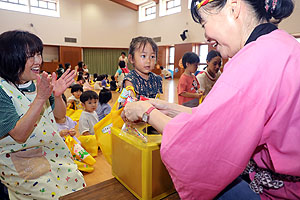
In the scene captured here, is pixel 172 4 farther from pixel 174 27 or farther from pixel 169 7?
pixel 174 27

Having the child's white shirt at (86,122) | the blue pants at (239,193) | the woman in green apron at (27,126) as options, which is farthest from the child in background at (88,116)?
the blue pants at (239,193)

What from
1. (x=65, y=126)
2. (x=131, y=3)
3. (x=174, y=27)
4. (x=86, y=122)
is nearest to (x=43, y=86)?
(x=65, y=126)

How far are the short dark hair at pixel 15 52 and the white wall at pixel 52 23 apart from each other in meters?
12.9

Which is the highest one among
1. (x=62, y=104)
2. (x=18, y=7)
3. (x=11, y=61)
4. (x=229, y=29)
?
(x=18, y=7)

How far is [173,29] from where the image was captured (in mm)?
13281

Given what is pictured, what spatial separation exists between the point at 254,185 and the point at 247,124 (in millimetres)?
373

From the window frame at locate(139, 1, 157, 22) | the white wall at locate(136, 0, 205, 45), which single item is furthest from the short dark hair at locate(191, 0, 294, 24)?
the window frame at locate(139, 1, 157, 22)

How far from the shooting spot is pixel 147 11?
15.6m

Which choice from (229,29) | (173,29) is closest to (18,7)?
(173,29)

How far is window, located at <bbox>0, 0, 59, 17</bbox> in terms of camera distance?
38.5 feet

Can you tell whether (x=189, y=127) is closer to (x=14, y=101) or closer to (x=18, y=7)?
(x=14, y=101)

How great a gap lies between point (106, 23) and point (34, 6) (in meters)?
4.82

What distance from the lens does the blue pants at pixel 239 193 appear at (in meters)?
0.77

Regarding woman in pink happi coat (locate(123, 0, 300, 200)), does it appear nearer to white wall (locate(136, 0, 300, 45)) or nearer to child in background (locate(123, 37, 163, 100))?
child in background (locate(123, 37, 163, 100))
